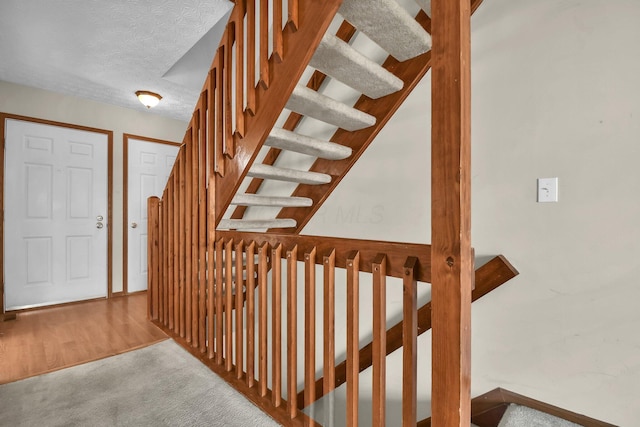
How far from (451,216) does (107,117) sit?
165 inches

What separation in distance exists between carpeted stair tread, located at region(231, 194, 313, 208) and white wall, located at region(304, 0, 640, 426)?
3.37 feet

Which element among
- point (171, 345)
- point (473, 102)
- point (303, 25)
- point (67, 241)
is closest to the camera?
point (303, 25)

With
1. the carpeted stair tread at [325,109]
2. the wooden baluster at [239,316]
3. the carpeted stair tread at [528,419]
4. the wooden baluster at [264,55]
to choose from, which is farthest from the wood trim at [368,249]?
the carpeted stair tread at [528,419]

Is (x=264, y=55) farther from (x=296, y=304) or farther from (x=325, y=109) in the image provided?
(x=296, y=304)

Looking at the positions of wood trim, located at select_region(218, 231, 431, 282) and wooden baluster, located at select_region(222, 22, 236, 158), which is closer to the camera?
wood trim, located at select_region(218, 231, 431, 282)

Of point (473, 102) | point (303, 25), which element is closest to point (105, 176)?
point (303, 25)

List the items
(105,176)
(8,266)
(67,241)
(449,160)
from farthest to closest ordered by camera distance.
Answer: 1. (105,176)
2. (67,241)
3. (8,266)
4. (449,160)

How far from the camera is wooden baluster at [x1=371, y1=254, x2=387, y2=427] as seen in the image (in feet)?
3.25

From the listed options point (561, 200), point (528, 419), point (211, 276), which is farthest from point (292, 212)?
point (528, 419)

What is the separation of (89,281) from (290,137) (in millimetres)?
3393

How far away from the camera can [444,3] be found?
844 mm

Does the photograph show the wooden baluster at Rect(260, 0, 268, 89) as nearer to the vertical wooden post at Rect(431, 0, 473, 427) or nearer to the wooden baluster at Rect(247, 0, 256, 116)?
the wooden baluster at Rect(247, 0, 256, 116)

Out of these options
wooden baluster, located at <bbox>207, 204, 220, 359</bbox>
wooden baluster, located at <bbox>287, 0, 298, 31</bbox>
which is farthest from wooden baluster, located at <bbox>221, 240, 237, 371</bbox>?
wooden baluster, located at <bbox>287, 0, 298, 31</bbox>

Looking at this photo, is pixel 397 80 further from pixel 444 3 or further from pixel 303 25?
pixel 444 3
